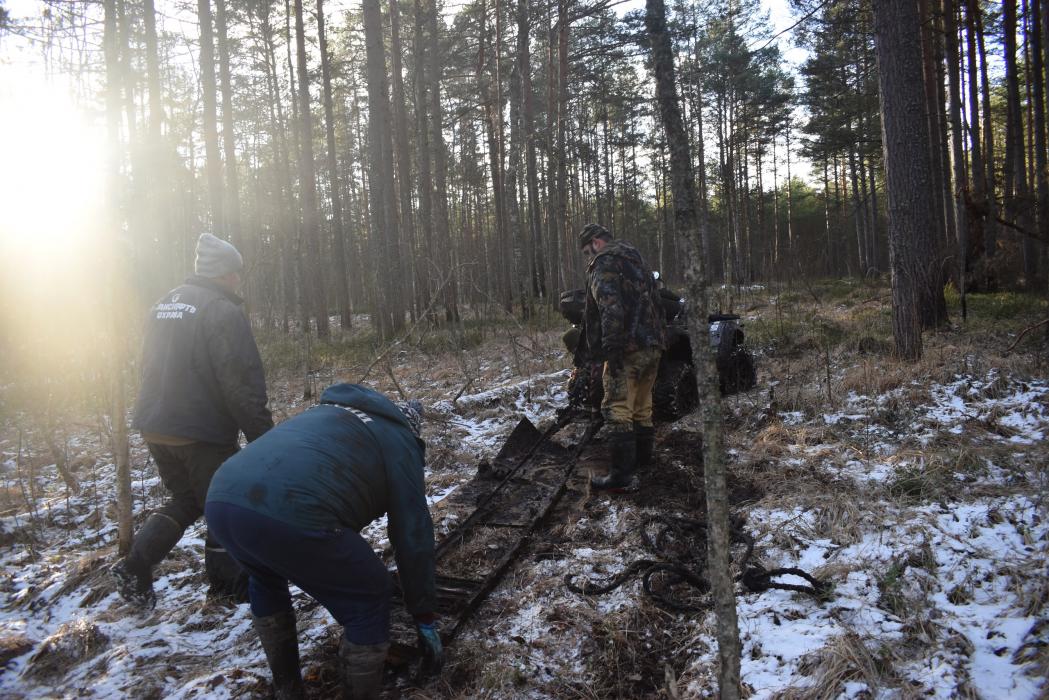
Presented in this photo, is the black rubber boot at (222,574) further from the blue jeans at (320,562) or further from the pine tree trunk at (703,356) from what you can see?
the pine tree trunk at (703,356)

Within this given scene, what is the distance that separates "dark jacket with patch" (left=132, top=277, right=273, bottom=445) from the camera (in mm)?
3291

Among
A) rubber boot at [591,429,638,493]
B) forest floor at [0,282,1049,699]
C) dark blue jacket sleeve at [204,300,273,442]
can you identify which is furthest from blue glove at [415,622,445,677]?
rubber boot at [591,429,638,493]

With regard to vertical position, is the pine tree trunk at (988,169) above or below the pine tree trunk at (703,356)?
above

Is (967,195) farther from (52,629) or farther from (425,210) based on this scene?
(52,629)

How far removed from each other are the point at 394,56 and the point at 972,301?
14989 millimetres

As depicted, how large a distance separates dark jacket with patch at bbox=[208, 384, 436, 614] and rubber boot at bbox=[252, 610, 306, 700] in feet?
1.61

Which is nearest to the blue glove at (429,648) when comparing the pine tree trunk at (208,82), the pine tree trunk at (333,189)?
the pine tree trunk at (208,82)

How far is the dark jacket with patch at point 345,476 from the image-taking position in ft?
6.79

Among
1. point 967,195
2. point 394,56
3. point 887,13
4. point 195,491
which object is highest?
point 394,56

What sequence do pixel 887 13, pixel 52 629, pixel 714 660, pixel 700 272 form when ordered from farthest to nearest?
1. pixel 887 13
2. pixel 52 629
3. pixel 714 660
4. pixel 700 272

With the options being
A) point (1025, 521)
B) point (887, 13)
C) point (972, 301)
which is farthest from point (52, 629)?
point (972, 301)

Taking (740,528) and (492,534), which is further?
(492,534)

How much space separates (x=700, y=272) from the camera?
184cm

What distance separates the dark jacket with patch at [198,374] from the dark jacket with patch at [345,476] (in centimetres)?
116
